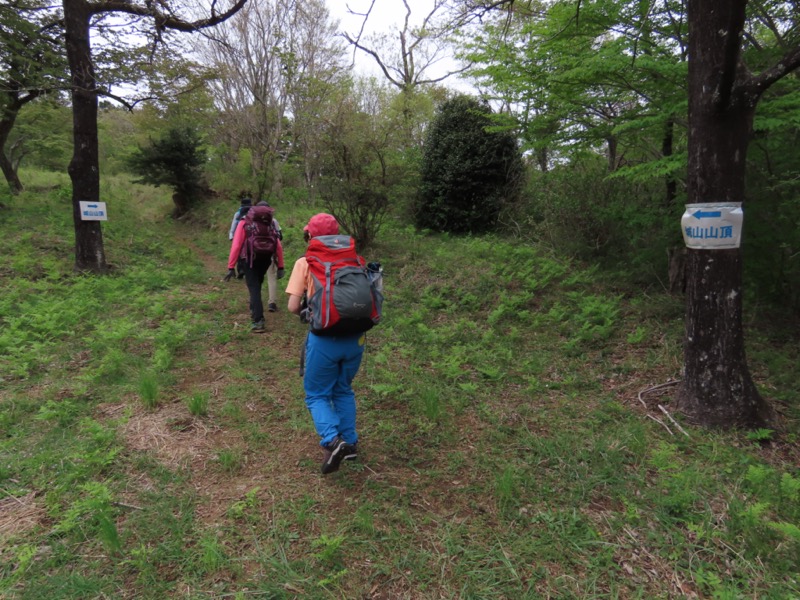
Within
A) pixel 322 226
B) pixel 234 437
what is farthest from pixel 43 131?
pixel 322 226

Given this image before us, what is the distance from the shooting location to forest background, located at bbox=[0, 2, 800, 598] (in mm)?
2557

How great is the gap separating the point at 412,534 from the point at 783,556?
210cm

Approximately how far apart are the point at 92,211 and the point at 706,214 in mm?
9712

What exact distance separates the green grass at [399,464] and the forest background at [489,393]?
21 mm

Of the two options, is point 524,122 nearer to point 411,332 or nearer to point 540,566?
point 411,332

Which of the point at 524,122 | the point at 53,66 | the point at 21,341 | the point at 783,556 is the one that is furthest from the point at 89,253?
the point at 783,556

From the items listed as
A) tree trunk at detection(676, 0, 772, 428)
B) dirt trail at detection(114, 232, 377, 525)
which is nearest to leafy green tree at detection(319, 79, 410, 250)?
dirt trail at detection(114, 232, 377, 525)

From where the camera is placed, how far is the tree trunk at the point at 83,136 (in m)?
8.12

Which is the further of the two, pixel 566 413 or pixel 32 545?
pixel 566 413

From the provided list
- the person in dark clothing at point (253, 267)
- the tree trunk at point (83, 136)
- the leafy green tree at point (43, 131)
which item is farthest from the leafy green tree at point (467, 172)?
the leafy green tree at point (43, 131)

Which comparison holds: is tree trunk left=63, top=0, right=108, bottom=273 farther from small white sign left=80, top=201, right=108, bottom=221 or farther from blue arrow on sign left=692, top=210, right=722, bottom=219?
blue arrow on sign left=692, top=210, right=722, bottom=219

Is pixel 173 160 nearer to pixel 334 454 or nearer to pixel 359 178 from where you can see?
pixel 359 178

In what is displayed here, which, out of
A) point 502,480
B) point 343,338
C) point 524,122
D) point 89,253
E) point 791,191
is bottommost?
point 502,480

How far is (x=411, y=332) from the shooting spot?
6082mm
